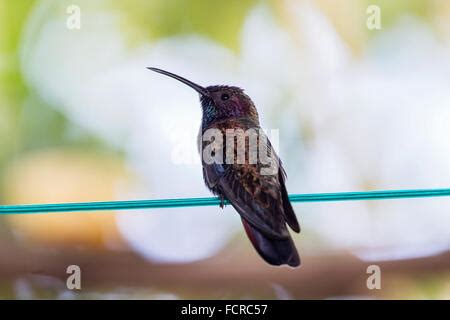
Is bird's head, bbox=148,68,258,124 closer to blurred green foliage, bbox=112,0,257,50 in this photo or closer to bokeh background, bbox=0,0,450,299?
bokeh background, bbox=0,0,450,299

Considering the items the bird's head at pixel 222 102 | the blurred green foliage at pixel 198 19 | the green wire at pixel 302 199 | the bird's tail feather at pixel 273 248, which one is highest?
the blurred green foliage at pixel 198 19

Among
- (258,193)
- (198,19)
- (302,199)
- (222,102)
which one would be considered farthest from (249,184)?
(198,19)

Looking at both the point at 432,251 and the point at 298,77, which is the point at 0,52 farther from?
the point at 432,251

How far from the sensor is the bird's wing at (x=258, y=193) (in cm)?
169

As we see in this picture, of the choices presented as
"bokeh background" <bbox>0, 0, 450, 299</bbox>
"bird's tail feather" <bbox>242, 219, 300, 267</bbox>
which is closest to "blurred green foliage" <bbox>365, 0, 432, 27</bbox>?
"bokeh background" <bbox>0, 0, 450, 299</bbox>

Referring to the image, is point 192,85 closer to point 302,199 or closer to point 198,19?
point 198,19

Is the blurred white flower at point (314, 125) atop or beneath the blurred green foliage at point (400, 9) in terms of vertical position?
beneath

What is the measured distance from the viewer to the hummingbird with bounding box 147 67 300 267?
5.57ft

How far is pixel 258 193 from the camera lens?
1.70 metres

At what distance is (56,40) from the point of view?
71.4 inches

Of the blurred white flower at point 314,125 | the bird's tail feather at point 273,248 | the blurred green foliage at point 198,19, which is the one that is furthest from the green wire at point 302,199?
the blurred green foliage at point 198,19

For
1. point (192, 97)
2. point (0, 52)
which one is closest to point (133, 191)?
point (192, 97)

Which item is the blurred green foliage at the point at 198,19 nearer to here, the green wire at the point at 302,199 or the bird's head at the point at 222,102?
the bird's head at the point at 222,102

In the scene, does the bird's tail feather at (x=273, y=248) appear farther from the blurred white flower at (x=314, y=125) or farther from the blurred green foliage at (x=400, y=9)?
the blurred green foliage at (x=400, y=9)
